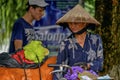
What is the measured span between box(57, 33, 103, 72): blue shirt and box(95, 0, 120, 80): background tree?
1711mm

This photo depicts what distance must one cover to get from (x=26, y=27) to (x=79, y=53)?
107cm

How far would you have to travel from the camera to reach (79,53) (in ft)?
18.8

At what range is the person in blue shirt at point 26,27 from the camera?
6.52 meters

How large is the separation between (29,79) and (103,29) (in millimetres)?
1870

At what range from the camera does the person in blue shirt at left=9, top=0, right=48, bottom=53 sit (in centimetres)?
652

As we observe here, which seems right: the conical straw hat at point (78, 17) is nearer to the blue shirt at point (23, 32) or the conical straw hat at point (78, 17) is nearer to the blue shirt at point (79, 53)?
the blue shirt at point (79, 53)

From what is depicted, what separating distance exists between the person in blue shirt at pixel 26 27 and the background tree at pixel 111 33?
1.26m

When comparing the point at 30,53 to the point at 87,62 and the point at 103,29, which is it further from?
the point at 103,29

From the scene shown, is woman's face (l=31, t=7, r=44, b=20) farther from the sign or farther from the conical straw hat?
the sign

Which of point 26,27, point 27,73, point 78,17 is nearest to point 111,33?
point 26,27

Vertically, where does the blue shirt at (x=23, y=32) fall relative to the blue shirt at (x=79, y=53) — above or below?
above

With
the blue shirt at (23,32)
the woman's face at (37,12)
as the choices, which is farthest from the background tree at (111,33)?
the blue shirt at (23,32)

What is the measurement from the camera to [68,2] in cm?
916

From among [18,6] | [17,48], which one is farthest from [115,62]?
[18,6]
